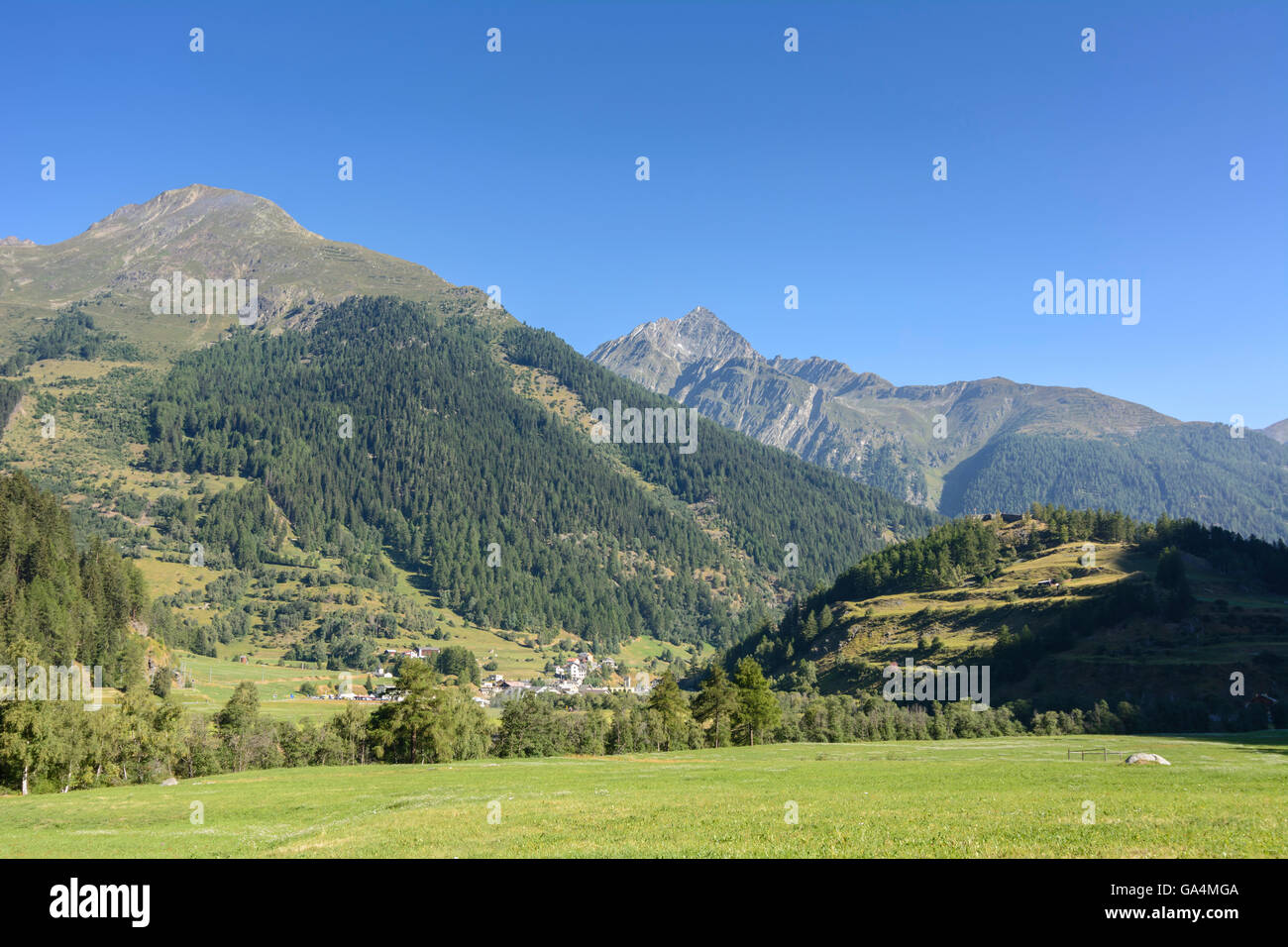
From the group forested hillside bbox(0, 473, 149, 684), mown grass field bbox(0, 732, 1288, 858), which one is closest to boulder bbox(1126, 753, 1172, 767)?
mown grass field bbox(0, 732, 1288, 858)

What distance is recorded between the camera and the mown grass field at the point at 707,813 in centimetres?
2264

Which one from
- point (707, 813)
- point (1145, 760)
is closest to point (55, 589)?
point (707, 813)

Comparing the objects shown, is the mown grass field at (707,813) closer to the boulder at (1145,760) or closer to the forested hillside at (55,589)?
the boulder at (1145,760)

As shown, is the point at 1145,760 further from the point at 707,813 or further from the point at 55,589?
the point at 55,589

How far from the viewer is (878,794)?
38625 mm

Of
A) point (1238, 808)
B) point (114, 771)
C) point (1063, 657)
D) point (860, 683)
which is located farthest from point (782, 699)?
point (1238, 808)

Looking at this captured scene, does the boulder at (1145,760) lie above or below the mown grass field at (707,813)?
below

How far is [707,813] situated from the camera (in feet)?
106

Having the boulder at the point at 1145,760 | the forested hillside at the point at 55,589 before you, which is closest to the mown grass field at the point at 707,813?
the boulder at the point at 1145,760

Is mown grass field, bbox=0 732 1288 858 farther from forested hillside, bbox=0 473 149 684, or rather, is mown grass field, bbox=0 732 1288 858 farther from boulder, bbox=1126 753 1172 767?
forested hillside, bbox=0 473 149 684

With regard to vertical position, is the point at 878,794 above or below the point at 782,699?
above

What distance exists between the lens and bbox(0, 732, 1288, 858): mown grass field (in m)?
22.6
